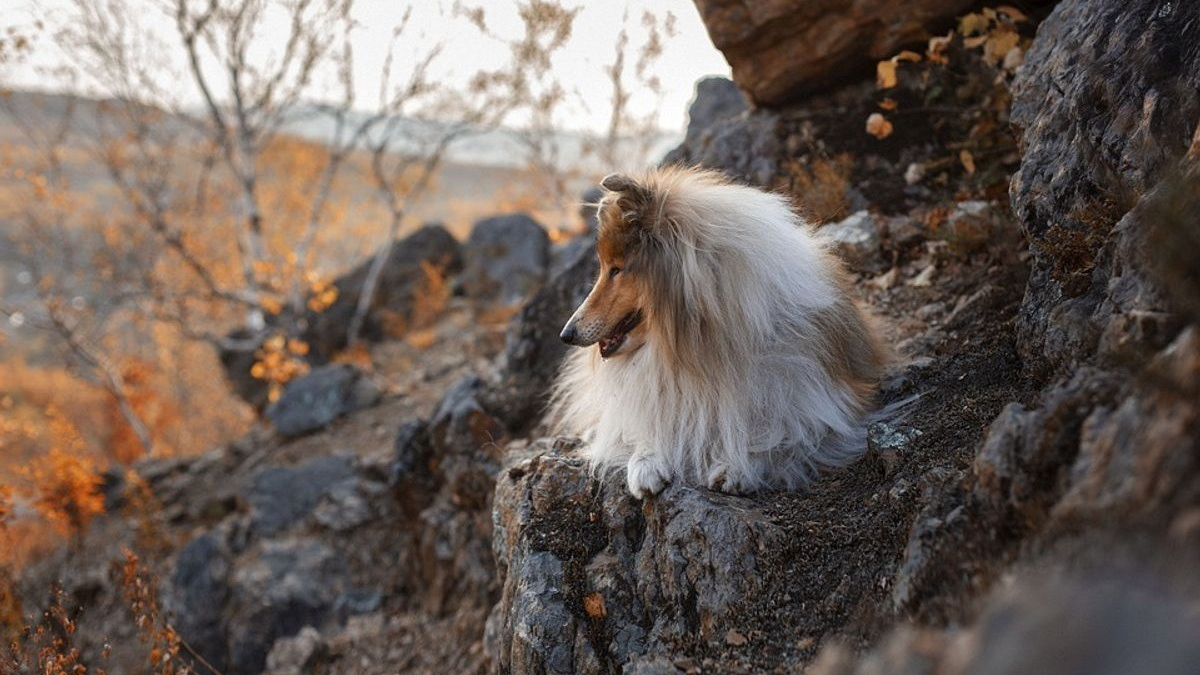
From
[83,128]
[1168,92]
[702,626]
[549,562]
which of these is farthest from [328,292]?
[1168,92]

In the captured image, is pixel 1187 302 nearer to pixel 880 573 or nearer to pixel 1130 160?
pixel 880 573

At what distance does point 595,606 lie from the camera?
3.13 meters

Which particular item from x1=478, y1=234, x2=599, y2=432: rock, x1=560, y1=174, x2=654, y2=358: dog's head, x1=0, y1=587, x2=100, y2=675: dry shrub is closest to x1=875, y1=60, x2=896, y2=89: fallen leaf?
x1=478, y1=234, x2=599, y2=432: rock

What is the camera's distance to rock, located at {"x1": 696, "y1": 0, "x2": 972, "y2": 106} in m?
5.65

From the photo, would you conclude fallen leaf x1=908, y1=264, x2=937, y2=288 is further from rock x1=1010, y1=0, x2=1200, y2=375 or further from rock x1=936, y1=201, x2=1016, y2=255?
rock x1=1010, y1=0, x2=1200, y2=375

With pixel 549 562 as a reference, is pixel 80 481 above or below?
below

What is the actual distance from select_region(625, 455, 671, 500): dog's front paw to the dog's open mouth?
55 centimetres

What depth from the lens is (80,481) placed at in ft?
26.6

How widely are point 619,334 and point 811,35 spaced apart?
11.8 ft

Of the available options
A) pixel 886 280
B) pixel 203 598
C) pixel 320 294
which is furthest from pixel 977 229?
pixel 320 294

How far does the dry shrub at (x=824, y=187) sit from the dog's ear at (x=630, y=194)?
2.56 m

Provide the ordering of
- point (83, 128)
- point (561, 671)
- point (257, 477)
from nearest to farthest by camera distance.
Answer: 1. point (561, 671)
2. point (257, 477)
3. point (83, 128)

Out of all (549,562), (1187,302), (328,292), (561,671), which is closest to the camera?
(1187,302)

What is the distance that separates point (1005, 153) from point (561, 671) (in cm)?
446
